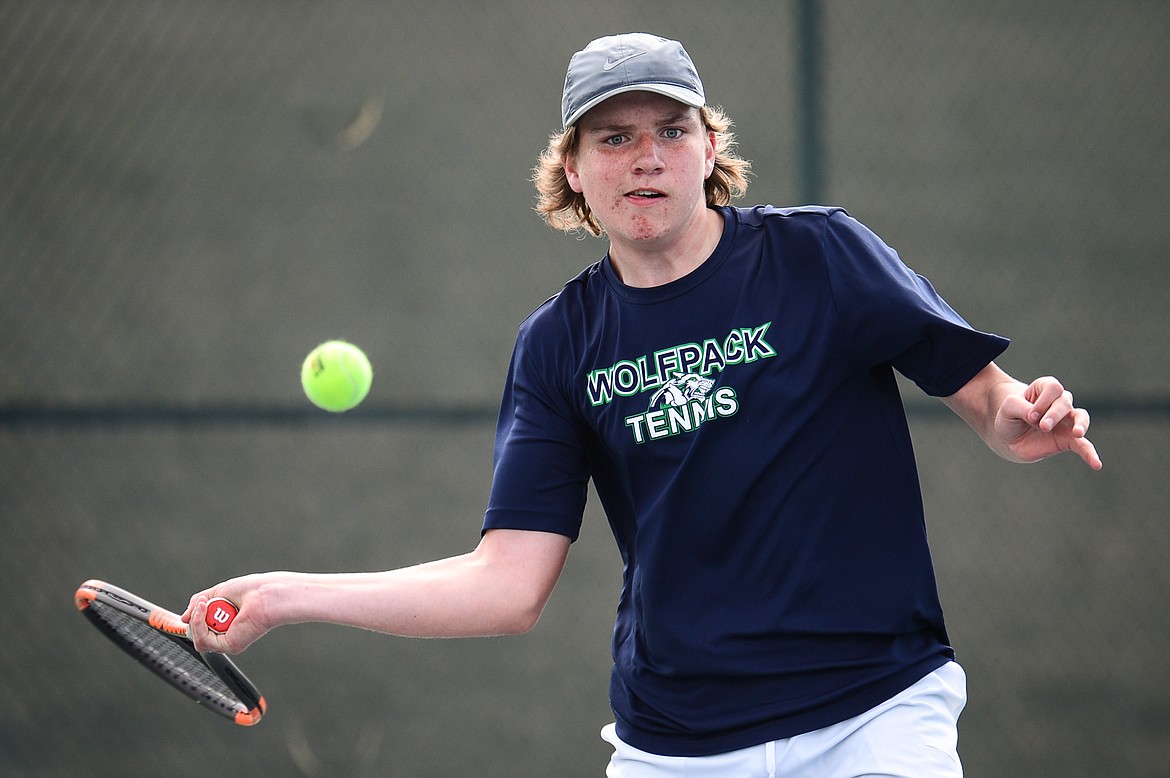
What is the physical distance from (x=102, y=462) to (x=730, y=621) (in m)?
3.00

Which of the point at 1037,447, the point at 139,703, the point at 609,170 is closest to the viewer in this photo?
the point at 1037,447

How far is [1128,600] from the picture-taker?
173 inches

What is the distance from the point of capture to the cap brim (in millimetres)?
2047

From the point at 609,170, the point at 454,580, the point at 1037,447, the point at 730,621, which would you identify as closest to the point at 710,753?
the point at 730,621

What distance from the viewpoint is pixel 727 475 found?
6.49 feet

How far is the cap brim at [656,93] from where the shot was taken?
6.72 ft

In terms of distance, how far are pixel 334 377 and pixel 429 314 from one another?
1.23 m

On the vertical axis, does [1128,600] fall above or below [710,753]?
below

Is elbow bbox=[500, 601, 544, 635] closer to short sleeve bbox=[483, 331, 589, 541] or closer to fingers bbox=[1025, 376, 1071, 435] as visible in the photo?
short sleeve bbox=[483, 331, 589, 541]

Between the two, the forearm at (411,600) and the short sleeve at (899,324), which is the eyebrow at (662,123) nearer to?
the short sleeve at (899,324)

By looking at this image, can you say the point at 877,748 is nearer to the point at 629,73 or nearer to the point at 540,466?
the point at 540,466

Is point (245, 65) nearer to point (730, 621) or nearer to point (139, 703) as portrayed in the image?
point (139, 703)

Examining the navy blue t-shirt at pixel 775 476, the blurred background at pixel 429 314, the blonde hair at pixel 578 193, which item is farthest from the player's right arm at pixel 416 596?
the blurred background at pixel 429 314

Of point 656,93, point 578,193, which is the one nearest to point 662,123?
point 656,93
